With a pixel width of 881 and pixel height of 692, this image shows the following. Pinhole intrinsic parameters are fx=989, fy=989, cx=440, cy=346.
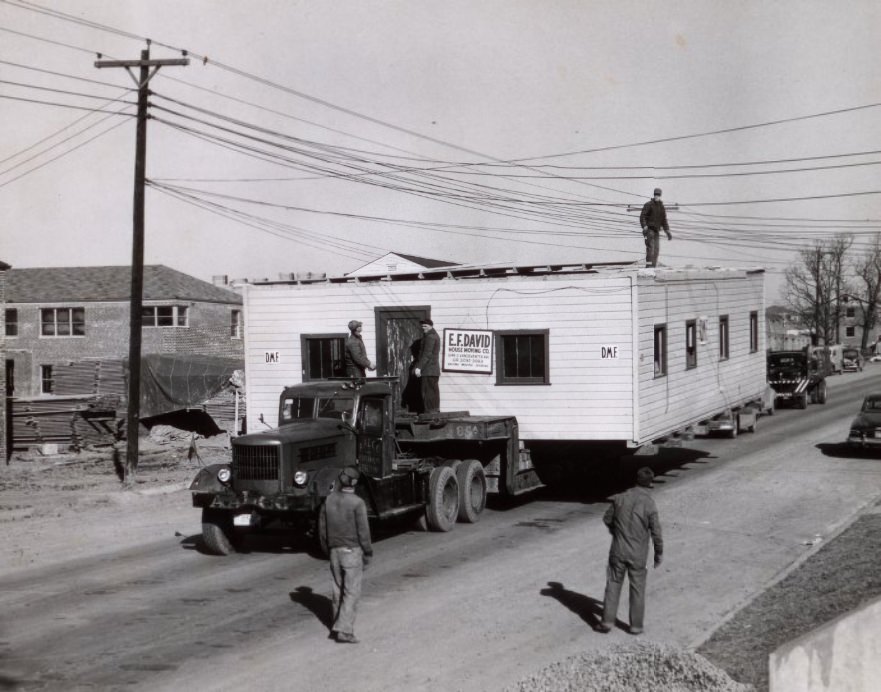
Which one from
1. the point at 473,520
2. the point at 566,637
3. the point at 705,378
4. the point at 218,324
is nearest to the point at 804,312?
the point at 218,324

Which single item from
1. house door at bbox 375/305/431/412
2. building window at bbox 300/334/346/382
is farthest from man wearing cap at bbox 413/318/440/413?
building window at bbox 300/334/346/382

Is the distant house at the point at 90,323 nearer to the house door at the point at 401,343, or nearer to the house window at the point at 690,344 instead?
the house door at the point at 401,343

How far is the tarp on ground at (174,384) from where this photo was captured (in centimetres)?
3466

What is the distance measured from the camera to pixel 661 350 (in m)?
20.5

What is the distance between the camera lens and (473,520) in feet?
59.4

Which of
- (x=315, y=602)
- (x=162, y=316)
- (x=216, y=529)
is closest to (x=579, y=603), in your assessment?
(x=315, y=602)

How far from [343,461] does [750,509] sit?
8125 millimetres

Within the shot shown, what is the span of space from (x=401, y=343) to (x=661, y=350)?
5.40m

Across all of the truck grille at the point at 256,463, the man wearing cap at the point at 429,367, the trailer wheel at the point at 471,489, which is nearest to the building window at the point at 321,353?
the man wearing cap at the point at 429,367

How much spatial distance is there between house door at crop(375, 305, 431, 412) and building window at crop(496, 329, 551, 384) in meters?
1.84

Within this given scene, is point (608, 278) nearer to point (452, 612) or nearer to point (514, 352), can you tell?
point (514, 352)

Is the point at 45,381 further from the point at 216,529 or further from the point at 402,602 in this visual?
the point at 402,602

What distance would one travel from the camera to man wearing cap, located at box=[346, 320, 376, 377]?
63.8 feet

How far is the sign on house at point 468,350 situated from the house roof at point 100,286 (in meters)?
32.5
